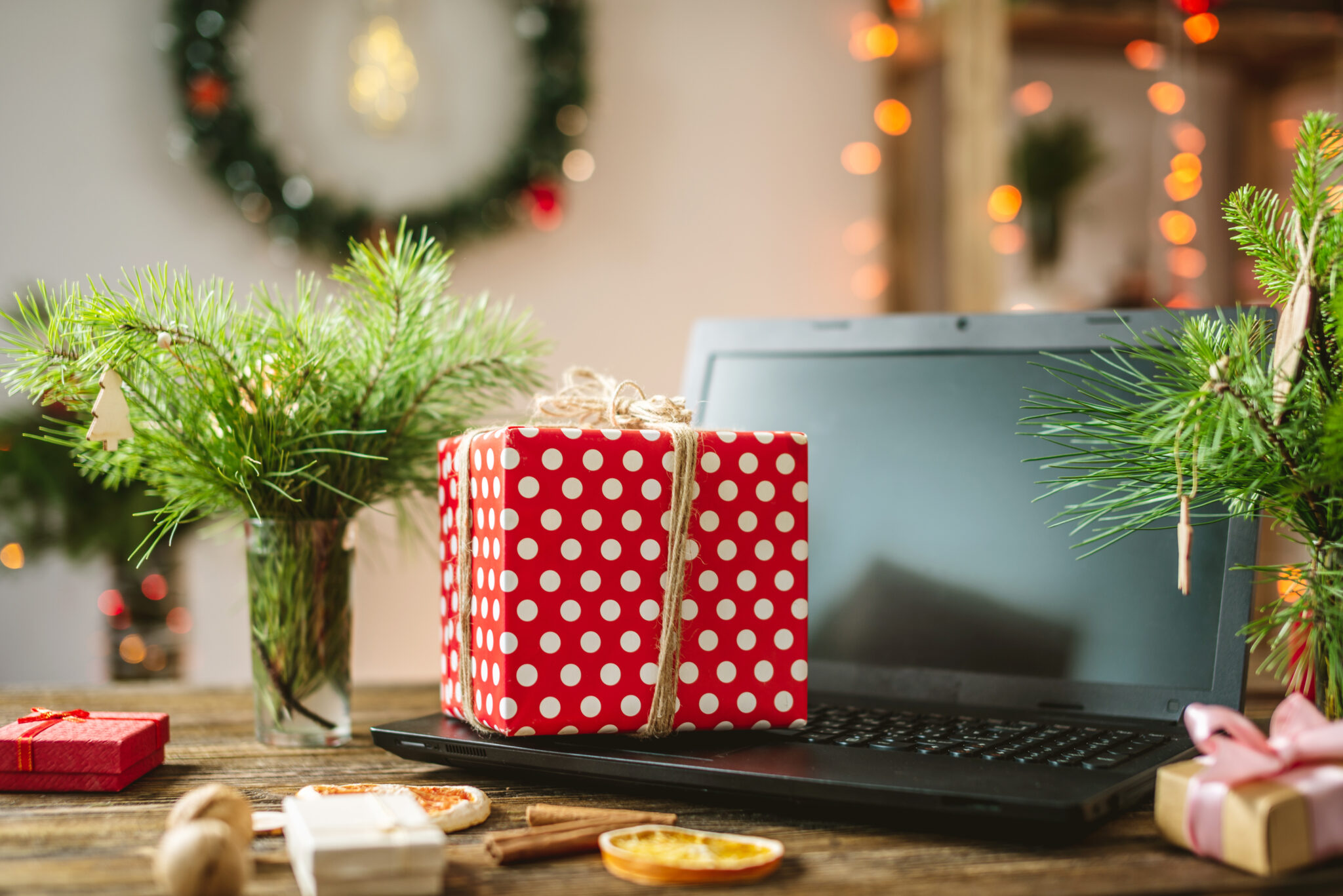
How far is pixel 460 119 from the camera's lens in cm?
206

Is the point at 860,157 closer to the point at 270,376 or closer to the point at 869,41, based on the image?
the point at 869,41

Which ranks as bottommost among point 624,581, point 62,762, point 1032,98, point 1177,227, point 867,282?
point 62,762

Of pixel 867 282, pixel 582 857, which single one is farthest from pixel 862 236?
pixel 582 857

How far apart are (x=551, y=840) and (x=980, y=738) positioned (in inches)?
10.6

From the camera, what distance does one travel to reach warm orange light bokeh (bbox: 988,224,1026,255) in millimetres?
2119

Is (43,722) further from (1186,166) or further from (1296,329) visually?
(1186,166)

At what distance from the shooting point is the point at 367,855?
42 cm

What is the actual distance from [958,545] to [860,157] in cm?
171

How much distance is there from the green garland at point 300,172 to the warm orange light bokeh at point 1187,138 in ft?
4.30

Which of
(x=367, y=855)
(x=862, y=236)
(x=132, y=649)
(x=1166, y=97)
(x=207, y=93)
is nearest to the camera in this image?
(x=367, y=855)

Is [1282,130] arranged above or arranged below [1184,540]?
above

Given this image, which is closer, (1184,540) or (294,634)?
(1184,540)

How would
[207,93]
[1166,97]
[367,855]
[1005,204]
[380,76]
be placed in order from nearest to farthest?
[367,855] < [207,93] < [380,76] < [1005,204] < [1166,97]

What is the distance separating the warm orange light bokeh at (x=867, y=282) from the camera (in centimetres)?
231
